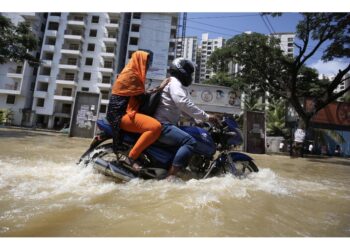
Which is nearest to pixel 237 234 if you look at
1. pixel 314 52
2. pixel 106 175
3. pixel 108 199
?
pixel 108 199

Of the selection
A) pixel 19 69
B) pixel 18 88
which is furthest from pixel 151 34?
pixel 18 88

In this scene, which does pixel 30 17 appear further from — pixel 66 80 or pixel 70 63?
pixel 66 80

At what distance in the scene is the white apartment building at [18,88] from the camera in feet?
119

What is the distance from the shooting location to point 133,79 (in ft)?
8.97

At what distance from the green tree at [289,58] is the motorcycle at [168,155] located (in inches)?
319

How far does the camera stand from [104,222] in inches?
68.2

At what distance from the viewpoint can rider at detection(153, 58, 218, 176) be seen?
2795 millimetres

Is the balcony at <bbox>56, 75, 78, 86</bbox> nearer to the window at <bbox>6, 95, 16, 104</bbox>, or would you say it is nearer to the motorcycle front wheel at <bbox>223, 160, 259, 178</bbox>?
the window at <bbox>6, 95, 16, 104</bbox>

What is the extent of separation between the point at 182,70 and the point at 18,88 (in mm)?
40631

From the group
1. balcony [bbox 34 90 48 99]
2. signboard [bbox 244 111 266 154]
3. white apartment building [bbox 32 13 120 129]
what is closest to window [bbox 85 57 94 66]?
white apartment building [bbox 32 13 120 129]

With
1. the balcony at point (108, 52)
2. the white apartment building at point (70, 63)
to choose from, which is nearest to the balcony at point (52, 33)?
the white apartment building at point (70, 63)

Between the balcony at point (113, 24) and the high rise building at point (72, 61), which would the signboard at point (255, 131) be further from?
the balcony at point (113, 24)

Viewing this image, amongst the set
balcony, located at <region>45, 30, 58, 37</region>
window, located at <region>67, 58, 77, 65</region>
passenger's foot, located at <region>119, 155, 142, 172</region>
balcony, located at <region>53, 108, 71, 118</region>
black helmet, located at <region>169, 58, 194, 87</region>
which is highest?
balcony, located at <region>45, 30, 58, 37</region>

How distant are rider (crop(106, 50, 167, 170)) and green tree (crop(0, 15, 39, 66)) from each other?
42.7 feet
